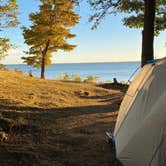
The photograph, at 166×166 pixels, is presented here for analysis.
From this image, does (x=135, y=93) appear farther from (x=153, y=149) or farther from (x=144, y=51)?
(x=144, y=51)

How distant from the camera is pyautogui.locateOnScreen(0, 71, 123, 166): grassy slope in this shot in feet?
23.1

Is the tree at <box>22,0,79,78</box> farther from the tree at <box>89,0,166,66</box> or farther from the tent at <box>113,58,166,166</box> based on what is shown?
the tent at <box>113,58,166,166</box>

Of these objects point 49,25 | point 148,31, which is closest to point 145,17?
point 148,31

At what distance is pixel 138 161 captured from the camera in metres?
5.80

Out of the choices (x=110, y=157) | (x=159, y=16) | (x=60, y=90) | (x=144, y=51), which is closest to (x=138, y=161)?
(x=110, y=157)

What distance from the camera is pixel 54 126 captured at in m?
9.85

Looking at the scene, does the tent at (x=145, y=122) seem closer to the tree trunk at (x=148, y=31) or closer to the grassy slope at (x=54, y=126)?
the grassy slope at (x=54, y=126)

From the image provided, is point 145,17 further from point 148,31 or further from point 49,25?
point 49,25

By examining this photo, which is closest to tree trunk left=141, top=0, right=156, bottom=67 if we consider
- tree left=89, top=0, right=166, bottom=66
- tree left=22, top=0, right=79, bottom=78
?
tree left=89, top=0, right=166, bottom=66

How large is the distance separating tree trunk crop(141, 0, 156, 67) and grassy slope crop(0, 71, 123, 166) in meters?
2.31

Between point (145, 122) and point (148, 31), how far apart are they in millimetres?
6733

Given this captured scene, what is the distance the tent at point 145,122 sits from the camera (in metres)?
5.48

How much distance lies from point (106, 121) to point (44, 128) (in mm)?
2275

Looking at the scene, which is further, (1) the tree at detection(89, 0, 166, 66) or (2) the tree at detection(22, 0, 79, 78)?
(2) the tree at detection(22, 0, 79, 78)
